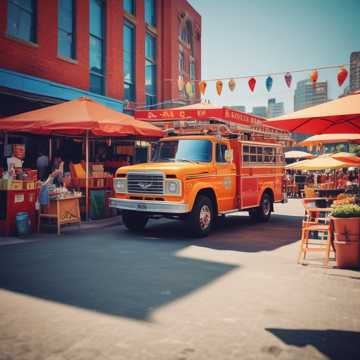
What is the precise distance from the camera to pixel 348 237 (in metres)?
6.61

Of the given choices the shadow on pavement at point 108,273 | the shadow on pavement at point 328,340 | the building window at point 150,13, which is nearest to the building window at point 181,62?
the building window at point 150,13

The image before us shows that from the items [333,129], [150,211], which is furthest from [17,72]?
[333,129]

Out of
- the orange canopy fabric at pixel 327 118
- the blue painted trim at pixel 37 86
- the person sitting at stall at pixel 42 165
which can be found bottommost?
the person sitting at stall at pixel 42 165

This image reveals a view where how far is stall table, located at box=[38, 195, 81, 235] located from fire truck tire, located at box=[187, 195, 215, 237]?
→ 10.7 ft

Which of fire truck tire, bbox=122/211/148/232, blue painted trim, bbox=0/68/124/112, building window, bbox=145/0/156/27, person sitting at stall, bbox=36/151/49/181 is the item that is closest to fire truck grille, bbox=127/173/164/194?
fire truck tire, bbox=122/211/148/232

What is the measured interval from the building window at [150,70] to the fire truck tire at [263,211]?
1289cm

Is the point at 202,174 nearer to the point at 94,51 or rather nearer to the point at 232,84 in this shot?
the point at 232,84

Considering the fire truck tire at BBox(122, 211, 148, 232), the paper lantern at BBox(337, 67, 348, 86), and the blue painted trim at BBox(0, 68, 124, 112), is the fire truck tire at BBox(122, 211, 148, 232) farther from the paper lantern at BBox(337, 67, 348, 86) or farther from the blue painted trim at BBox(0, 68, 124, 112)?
the paper lantern at BBox(337, 67, 348, 86)

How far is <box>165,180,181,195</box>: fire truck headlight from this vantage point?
29.1ft

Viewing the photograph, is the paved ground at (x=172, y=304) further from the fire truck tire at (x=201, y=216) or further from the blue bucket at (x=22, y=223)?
the blue bucket at (x=22, y=223)

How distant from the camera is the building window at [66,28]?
16.0 meters

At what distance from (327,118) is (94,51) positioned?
13.9m

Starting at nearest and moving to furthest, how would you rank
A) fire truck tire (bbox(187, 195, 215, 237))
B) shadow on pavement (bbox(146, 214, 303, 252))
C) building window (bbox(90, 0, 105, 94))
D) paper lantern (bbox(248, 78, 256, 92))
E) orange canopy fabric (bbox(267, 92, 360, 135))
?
orange canopy fabric (bbox(267, 92, 360, 135)) → shadow on pavement (bbox(146, 214, 303, 252)) → fire truck tire (bbox(187, 195, 215, 237)) → paper lantern (bbox(248, 78, 256, 92)) → building window (bbox(90, 0, 105, 94))

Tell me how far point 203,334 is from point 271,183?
9.66m
